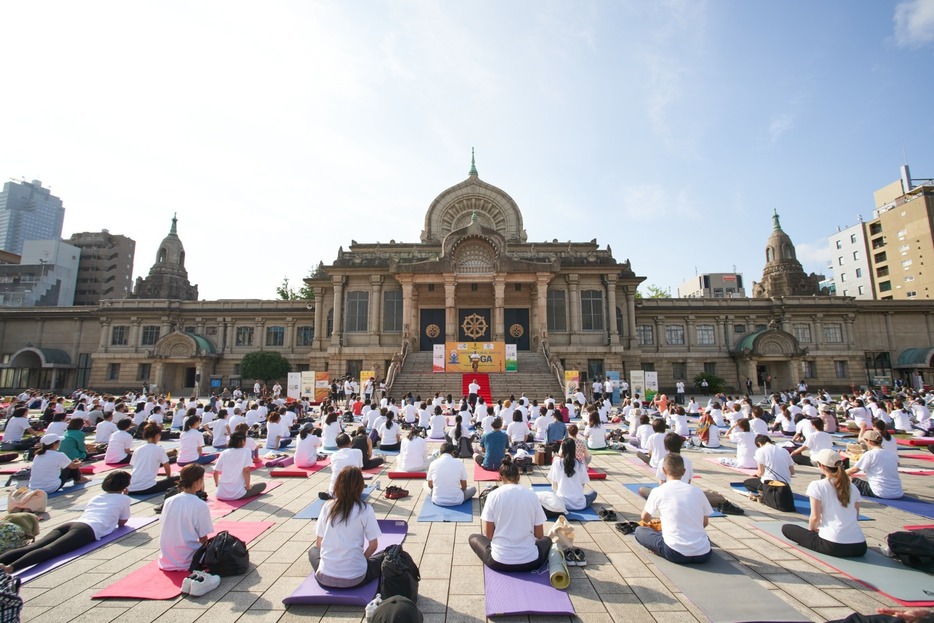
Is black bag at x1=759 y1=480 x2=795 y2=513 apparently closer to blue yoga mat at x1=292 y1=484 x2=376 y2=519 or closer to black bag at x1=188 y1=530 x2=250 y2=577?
blue yoga mat at x1=292 y1=484 x2=376 y2=519

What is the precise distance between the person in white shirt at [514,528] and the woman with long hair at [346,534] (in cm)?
142

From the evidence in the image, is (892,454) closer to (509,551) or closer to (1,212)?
(509,551)

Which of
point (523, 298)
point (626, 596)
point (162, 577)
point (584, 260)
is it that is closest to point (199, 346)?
point (523, 298)

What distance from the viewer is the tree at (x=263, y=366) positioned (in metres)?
38.9

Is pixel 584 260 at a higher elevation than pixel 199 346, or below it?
higher

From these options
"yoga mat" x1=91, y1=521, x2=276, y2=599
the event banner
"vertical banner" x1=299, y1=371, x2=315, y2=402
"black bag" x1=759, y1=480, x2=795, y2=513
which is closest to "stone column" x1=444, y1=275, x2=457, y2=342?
the event banner

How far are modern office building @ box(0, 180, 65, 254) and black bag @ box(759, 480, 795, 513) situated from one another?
171 m

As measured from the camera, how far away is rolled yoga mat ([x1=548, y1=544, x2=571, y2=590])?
5191 millimetres

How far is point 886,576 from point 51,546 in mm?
10660

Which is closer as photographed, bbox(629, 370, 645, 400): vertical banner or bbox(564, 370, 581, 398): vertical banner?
bbox(564, 370, 581, 398): vertical banner

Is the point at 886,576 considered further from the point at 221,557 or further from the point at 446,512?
the point at 221,557

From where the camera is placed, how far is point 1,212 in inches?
4963

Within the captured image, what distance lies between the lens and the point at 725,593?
5102mm

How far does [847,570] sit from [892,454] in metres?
4.68
